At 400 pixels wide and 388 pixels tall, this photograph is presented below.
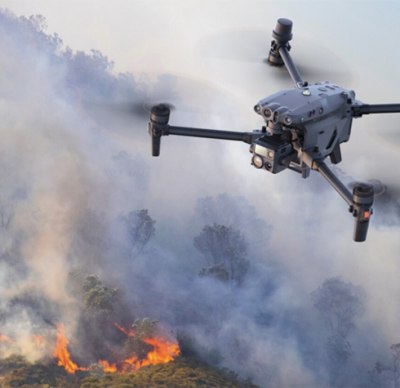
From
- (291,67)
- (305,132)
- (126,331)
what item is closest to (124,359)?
(126,331)

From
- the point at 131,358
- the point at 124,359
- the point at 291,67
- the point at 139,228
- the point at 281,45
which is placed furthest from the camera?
the point at 139,228

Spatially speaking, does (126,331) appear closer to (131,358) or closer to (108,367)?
(131,358)

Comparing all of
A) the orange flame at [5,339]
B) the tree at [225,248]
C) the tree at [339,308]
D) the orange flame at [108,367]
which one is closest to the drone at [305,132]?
the orange flame at [108,367]

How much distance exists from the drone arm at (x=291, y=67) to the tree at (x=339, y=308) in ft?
88.6

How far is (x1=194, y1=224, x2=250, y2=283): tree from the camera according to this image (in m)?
58.1

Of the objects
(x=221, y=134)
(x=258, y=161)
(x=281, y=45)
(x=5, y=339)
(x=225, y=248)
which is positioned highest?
(x=281, y=45)

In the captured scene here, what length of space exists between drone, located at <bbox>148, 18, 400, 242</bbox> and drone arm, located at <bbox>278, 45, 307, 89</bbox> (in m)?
0.61

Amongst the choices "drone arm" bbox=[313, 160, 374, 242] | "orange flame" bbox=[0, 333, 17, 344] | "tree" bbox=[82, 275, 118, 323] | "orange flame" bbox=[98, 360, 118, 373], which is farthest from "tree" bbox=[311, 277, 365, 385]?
"drone arm" bbox=[313, 160, 374, 242]

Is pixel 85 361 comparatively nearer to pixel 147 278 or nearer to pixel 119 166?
pixel 147 278

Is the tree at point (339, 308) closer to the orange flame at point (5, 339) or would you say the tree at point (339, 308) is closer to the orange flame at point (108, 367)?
the orange flame at point (108, 367)

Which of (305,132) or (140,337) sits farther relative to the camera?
(140,337)

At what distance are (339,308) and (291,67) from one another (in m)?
29.5

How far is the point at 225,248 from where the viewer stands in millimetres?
59281

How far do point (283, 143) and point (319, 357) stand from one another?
30.2 meters
